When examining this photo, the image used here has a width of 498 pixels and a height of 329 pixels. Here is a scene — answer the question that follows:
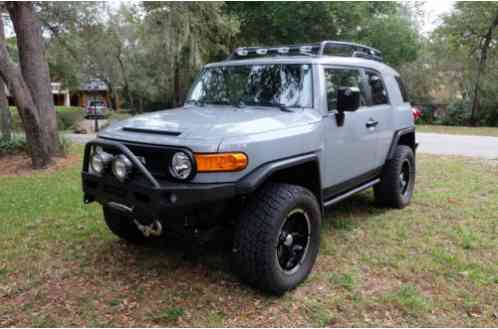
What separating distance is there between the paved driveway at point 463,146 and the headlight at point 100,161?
9.47 m

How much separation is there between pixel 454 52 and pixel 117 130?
25008mm

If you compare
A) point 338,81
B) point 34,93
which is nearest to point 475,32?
point 338,81

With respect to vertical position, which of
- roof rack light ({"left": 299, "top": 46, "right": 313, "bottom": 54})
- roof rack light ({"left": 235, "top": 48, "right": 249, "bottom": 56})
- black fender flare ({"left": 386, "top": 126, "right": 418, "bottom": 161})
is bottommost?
black fender flare ({"left": 386, "top": 126, "right": 418, "bottom": 161})

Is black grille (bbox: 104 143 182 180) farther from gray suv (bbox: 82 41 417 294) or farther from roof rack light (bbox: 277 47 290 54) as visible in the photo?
roof rack light (bbox: 277 47 290 54)

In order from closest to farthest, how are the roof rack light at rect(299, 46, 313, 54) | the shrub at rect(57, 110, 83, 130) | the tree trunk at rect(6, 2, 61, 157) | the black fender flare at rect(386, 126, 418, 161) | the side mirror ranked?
the side mirror < the roof rack light at rect(299, 46, 313, 54) < the black fender flare at rect(386, 126, 418, 161) < the tree trunk at rect(6, 2, 61, 157) < the shrub at rect(57, 110, 83, 130)

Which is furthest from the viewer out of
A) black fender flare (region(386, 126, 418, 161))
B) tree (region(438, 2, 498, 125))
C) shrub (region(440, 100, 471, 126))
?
shrub (region(440, 100, 471, 126))

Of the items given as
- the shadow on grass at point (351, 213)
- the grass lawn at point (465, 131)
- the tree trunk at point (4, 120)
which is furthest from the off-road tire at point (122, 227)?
the grass lawn at point (465, 131)

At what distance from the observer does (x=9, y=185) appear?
7.10m

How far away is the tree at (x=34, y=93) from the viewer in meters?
8.02

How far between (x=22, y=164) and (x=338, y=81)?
747cm

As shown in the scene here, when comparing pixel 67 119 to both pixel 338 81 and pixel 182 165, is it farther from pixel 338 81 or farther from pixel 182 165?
pixel 182 165

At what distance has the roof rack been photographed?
14.4 feet

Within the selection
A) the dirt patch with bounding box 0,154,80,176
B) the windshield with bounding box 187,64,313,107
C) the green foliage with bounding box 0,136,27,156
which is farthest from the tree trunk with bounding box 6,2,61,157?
the windshield with bounding box 187,64,313,107

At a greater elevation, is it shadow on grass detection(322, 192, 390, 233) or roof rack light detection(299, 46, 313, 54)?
roof rack light detection(299, 46, 313, 54)
